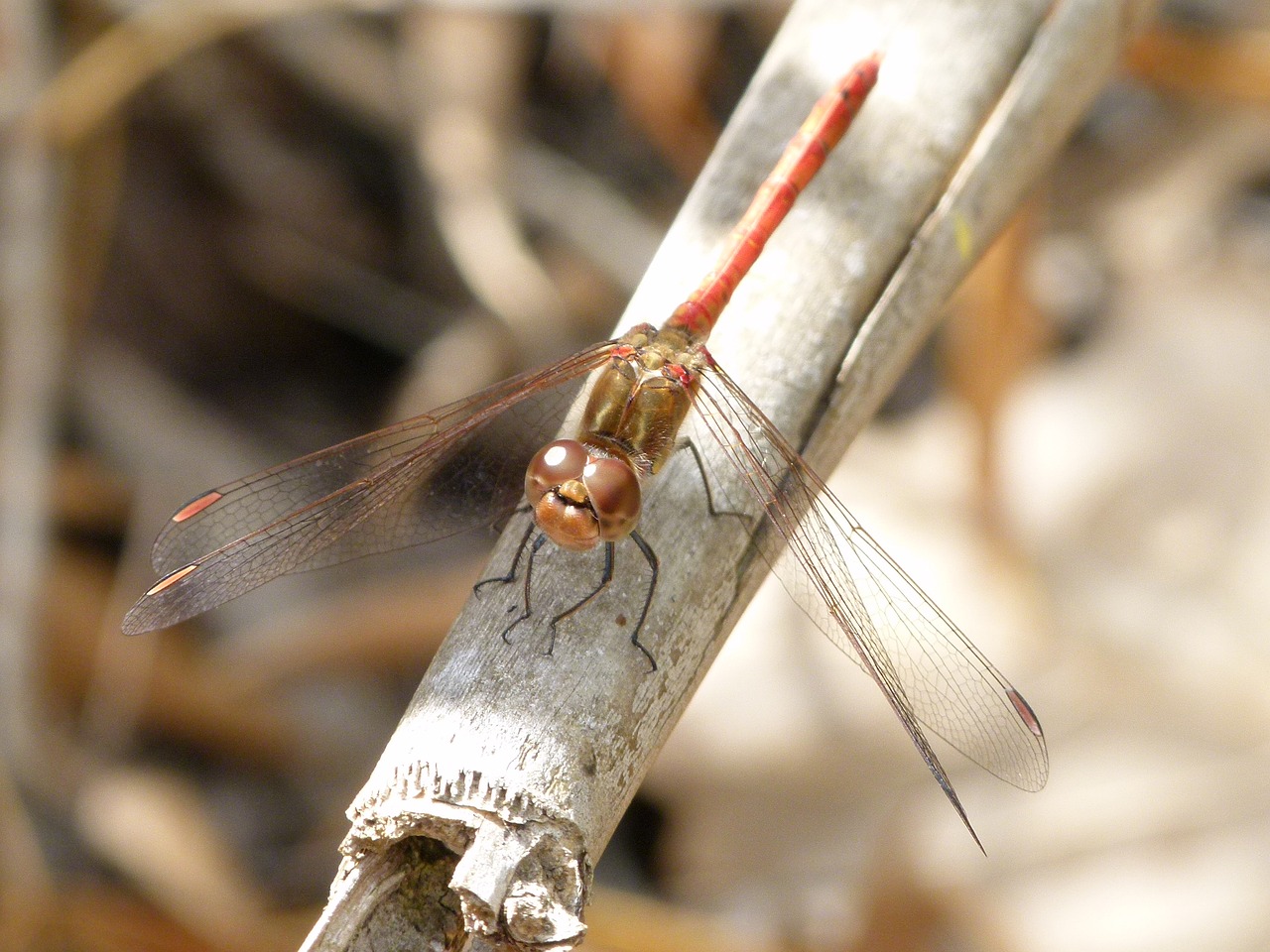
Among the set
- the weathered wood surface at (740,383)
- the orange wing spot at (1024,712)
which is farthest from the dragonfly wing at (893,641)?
the weathered wood surface at (740,383)

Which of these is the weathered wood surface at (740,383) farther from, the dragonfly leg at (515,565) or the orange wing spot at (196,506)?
the orange wing spot at (196,506)

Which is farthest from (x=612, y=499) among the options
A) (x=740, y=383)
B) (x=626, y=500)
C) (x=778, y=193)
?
(x=778, y=193)

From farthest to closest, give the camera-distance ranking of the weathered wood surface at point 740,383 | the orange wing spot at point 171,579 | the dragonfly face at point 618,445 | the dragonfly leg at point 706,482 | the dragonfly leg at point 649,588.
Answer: the orange wing spot at point 171,579 < the dragonfly face at point 618,445 < the dragonfly leg at point 706,482 < the dragonfly leg at point 649,588 < the weathered wood surface at point 740,383

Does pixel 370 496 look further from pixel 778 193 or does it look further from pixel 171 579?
pixel 778 193

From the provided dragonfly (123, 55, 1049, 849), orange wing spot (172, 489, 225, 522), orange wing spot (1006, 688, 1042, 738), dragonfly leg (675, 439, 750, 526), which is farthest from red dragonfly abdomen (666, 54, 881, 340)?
orange wing spot (172, 489, 225, 522)

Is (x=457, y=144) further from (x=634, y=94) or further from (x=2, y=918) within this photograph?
(x=2, y=918)

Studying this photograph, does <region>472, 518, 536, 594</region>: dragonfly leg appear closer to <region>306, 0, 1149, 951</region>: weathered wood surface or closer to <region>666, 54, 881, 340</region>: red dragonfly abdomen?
<region>306, 0, 1149, 951</region>: weathered wood surface

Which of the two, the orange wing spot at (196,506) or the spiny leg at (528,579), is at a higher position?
the orange wing spot at (196,506)
